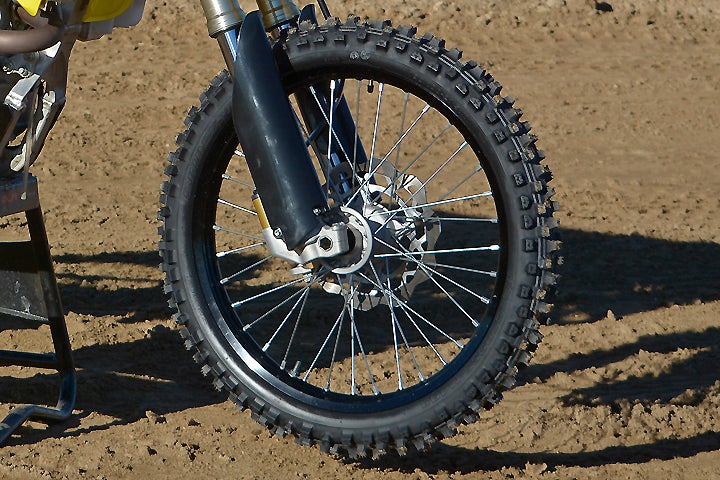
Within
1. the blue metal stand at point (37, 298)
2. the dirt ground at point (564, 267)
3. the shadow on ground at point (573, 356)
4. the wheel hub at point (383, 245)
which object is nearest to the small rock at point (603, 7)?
the dirt ground at point (564, 267)

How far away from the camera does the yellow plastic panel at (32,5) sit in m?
2.97

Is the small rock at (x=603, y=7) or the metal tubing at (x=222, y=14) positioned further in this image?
the small rock at (x=603, y=7)

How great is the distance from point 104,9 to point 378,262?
1.07 meters

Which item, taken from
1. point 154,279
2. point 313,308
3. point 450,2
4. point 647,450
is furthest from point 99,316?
point 450,2

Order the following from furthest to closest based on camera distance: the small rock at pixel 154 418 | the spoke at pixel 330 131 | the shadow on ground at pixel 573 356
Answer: the small rock at pixel 154 418, the shadow on ground at pixel 573 356, the spoke at pixel 330 131

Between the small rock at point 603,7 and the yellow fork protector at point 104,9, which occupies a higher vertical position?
the small rock at point 603,7

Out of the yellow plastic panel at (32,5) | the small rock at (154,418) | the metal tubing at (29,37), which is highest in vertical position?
the yellow plastic panel at (32,5)

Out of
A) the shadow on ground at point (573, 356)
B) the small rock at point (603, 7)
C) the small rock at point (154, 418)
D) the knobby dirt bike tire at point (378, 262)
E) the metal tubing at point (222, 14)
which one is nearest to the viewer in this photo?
the knobby dirt bike tire at point (378, 262)

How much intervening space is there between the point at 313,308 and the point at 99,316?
2.87ft

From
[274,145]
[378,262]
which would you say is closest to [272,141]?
[274,145]

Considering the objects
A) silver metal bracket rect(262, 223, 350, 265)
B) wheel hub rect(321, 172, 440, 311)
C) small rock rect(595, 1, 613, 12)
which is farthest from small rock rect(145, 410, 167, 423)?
small rock rect(595, 1, 613, 12)

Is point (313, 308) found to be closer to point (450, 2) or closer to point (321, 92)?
point (321, 92)

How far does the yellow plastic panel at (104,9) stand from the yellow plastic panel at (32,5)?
19 centimetres

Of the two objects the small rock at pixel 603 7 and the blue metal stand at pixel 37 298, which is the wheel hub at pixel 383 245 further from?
the small rock at pixel 603 7
